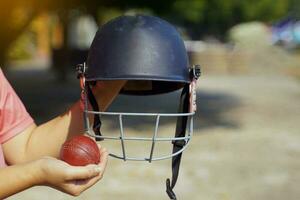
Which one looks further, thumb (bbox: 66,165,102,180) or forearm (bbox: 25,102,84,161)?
forearm (bbox: 25,102,84,161)

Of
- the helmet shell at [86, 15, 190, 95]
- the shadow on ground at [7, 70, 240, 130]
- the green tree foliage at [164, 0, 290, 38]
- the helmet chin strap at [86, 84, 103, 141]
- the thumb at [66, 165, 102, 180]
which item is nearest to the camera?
the thumb at [66, 165, 102, 180]

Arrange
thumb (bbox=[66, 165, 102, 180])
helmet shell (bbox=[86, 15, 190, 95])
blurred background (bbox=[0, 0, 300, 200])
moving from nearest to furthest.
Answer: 1. thumb (bbox=[66, 165, 102, 180])
2. helmet shell (bbox=[86, 15, 190, 95])
3. blurred background (bbox=[0, 0, 300, 200])

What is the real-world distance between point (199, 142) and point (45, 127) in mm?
6390

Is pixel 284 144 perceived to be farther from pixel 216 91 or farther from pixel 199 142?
pixel 216 91

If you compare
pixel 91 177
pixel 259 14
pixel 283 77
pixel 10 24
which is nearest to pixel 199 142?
pixel 10 24

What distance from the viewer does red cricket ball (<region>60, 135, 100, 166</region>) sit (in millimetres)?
1485

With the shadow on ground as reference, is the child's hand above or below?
above

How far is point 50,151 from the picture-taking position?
202cm

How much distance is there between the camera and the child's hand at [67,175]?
1.41 metres

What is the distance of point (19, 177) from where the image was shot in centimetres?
147

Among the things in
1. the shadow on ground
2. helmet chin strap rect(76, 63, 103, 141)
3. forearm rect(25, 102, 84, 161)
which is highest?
helmet chin strap rect(76, 63, 103, 141)

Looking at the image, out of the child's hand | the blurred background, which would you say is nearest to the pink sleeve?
the child's hand

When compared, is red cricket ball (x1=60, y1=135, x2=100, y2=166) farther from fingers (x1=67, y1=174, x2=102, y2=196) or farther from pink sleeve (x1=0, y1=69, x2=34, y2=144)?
pink sleeve (x1=0, y1=69, x2=34, y2=144)

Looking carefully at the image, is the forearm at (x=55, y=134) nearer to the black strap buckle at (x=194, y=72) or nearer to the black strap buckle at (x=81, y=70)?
the black strap buckle at (x=81, y=70)
